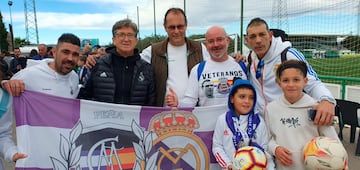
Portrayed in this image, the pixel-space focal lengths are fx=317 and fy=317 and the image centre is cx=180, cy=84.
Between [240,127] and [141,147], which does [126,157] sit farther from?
[240,127]

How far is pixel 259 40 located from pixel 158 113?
134 cm

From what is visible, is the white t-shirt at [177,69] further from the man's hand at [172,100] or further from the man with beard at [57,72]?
the man with beard at [57,72]

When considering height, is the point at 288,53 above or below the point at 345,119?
above

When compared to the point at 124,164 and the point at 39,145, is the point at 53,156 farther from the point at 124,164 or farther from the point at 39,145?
the point at 124,164

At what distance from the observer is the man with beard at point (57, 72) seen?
10.6 ft

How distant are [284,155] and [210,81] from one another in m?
1.09

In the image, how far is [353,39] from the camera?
10.4 m

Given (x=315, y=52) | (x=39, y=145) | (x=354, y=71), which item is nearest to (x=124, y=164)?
(x=39, y=145)

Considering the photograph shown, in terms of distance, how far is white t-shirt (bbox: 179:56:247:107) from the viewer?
11.4 feet

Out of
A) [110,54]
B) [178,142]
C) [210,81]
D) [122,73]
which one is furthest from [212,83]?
[110,54]

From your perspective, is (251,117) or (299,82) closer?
(299,82)

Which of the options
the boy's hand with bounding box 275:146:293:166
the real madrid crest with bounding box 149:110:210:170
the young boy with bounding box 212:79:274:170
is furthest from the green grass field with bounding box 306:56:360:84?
the boy's hand with bounding box 275:146:293:166

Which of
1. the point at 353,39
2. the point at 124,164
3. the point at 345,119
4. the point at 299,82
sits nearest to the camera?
the point at 299,82

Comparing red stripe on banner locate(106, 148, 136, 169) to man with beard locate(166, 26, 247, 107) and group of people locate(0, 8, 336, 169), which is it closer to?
group of people locate(0, 8, 336, 169)
